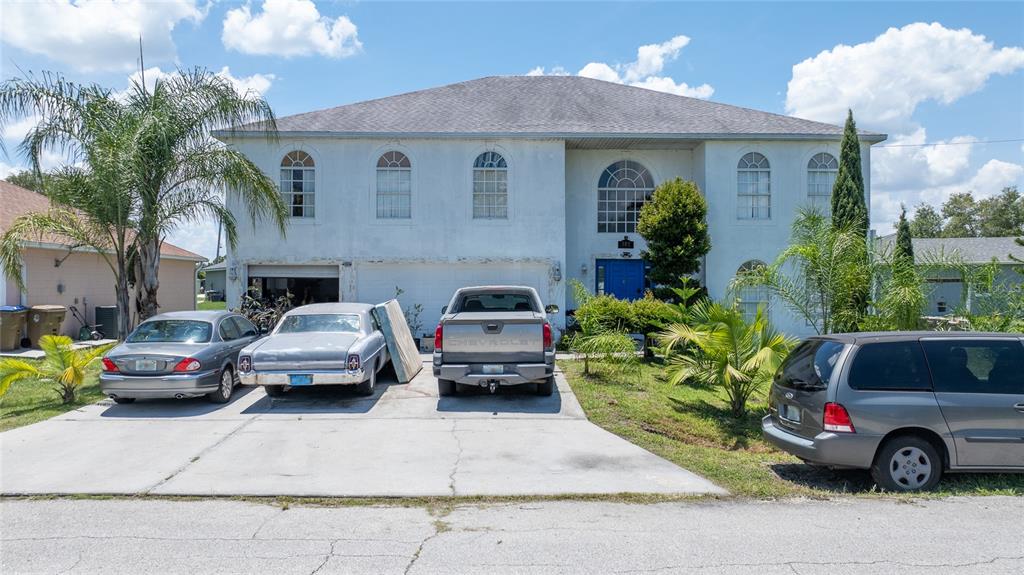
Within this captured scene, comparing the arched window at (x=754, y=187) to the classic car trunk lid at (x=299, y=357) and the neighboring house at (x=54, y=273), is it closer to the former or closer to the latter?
the classic car trunk lid at (x=299, y=357)

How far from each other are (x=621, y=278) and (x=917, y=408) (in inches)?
462

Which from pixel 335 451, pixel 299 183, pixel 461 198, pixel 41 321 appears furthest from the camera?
pixel 299 183

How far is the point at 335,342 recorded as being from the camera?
1008cm

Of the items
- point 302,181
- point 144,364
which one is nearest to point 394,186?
point 302,181

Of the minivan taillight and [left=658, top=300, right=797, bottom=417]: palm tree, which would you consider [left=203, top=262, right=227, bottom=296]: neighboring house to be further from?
the minivan taillight

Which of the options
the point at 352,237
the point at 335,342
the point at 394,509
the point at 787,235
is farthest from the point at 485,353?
the point at 787,235

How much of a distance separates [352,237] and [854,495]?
526 inches

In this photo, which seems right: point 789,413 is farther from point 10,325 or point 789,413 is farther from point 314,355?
point 10,325

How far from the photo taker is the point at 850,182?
50.1 feet

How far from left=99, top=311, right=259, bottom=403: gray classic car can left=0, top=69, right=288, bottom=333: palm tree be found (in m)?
2.62

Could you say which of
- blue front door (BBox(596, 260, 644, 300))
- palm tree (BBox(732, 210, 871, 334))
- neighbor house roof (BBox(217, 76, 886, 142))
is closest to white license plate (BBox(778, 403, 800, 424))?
palm tree (BBox(732, 210, 871, 334))

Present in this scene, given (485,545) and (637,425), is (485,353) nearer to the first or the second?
(637,425)

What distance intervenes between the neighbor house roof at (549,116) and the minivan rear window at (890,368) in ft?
35.0

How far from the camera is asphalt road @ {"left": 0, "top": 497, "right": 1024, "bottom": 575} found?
4484 mm
